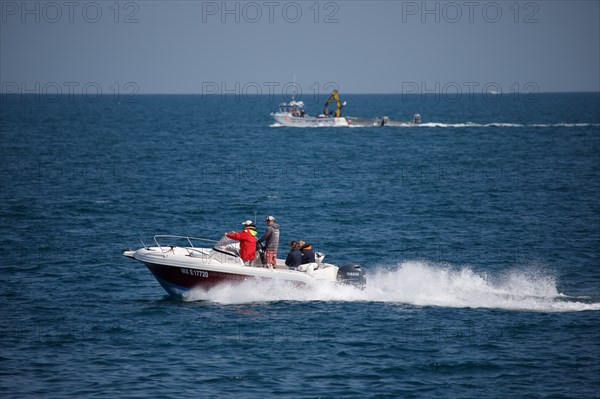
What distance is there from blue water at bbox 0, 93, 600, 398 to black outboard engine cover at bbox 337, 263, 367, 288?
269 millimetres

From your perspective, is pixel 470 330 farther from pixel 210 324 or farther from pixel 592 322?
pixel 210 324

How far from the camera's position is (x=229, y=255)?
2408cm

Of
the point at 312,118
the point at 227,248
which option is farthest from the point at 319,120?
the point at 227,248

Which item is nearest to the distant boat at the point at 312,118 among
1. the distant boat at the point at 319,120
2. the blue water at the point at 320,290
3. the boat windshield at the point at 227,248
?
the distant boat at the point at 319,120

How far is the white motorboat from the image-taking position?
23578mm

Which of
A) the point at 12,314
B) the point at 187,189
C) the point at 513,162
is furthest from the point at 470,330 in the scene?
the point at 513,162

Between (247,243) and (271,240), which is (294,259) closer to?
(271,240)

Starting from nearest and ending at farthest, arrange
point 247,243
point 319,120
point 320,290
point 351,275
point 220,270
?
point 220,270
point 247,243
point 320,290
point 351,275
point 319,120

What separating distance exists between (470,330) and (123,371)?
360 inches

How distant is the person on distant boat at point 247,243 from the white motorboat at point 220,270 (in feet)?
0.80

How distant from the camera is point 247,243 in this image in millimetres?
23703

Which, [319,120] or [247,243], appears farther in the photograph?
[319,120]

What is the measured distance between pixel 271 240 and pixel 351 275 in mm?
2609

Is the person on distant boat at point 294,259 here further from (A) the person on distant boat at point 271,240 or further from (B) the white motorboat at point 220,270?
(A) the person on distant boat at point 271,240
